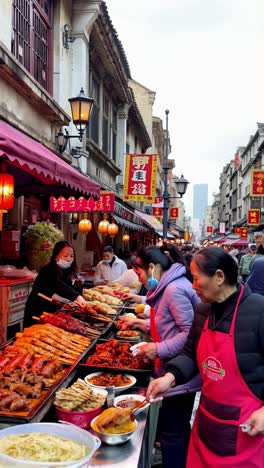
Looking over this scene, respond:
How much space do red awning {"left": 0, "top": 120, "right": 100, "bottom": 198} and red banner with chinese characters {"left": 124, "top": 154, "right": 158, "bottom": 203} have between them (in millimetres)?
8596

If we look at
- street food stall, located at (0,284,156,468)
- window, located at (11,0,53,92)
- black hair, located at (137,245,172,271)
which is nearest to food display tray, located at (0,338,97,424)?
street food stall, located at (0,284,156,468)

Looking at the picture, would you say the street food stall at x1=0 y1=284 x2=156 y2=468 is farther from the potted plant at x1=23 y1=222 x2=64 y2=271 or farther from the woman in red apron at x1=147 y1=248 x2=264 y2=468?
the potted plant at x1=23 y1=222 x2=64 y2=271

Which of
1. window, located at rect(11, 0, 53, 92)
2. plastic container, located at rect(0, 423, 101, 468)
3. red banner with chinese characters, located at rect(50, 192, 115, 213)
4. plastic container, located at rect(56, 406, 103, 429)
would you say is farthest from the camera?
red banner with chinese characters, located at rect(50, 192, 115, 213)

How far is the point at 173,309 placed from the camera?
4148mm

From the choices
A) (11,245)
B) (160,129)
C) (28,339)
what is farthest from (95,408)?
(160,129)

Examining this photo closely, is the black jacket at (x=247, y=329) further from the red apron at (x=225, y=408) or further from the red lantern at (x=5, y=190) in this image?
the red lantern at (x=5, y=190)

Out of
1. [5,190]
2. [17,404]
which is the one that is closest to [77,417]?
[17,404]

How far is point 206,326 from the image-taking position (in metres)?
3.09

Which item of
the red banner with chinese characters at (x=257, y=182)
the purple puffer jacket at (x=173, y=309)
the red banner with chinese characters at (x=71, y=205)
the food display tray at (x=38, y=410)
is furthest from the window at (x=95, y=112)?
the food display tray at (x=38, y=410)

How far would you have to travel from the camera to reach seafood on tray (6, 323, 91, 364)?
14.4 ft

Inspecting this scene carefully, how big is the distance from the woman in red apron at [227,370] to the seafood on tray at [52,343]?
4.95 ft

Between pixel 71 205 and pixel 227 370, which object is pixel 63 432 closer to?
pixel 227 370

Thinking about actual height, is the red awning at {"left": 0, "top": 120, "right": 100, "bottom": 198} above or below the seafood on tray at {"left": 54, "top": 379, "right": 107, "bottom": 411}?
above

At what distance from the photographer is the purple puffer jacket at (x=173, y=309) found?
4027 millimetres
